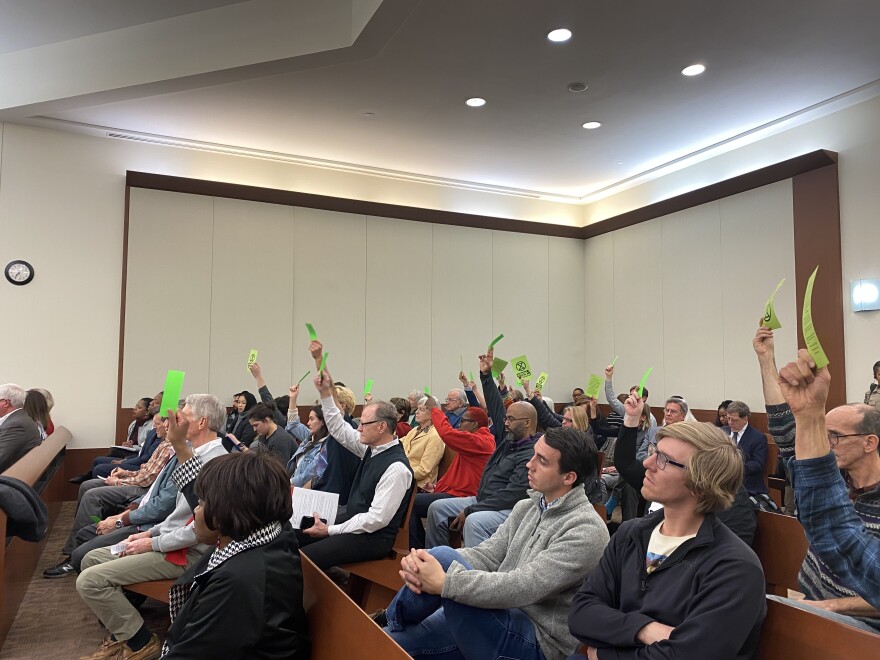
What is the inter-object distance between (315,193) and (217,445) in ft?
19.7

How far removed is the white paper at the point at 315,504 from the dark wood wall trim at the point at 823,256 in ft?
17.3

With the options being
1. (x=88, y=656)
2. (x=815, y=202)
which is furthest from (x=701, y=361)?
(x=88, y=656)

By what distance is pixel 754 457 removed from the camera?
4.89m

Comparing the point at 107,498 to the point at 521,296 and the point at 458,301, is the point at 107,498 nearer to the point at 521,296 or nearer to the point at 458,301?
the point at 458,301

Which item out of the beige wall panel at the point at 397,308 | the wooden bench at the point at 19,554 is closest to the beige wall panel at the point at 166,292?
the beige wall panel at the point at 397,308

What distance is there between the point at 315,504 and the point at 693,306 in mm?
6134

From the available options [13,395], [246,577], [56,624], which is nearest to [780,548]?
[246,577]

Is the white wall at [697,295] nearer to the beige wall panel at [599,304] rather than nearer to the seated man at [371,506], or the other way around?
the beige wall panel at [599,304]

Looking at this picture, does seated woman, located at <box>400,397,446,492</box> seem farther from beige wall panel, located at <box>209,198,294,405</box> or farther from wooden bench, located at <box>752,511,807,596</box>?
beige wall panel, located at <box>209,198,294,405</box>

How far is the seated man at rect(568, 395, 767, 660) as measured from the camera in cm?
162

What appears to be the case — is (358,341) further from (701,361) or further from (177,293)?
(701,361)

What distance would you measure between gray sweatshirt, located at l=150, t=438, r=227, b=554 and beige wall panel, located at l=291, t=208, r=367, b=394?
17.1 feet

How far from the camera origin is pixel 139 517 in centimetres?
346

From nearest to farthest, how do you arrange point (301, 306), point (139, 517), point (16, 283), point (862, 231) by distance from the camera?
point (139, 517)
point (862, 231)
point (16, 283)
point (301, 306)
